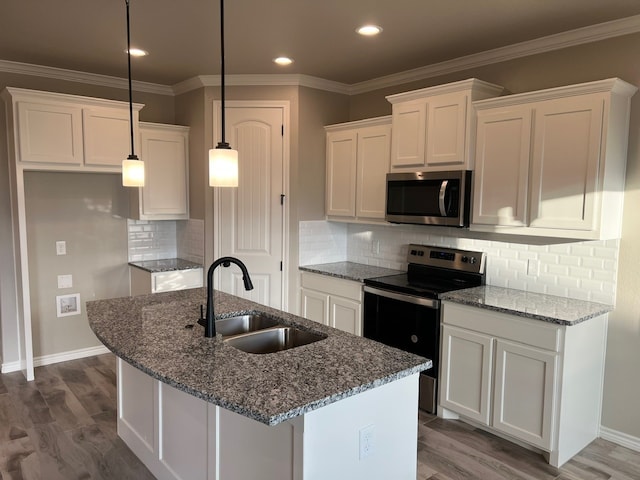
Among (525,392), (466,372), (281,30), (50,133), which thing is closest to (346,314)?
(466,372)

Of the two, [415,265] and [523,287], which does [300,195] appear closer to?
[415,265]

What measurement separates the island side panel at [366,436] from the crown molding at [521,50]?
8.10 ft

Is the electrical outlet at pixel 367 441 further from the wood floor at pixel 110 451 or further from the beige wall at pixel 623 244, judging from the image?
the beige wall at pixel 623 244

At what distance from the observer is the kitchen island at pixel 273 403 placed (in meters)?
1.63

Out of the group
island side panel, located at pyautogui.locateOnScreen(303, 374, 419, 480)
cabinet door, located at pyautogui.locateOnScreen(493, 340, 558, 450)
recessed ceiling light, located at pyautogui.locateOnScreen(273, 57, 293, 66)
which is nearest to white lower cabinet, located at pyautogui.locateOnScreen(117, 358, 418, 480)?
island side panel, located at pyautogui.locateOnScreen(303, 374, 419, 480)

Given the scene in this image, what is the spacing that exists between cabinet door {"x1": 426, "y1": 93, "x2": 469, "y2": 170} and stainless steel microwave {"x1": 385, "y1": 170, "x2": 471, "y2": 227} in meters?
0.09

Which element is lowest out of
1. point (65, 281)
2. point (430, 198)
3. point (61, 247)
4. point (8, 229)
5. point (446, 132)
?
point (65, 281)

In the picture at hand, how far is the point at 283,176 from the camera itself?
4371 mm

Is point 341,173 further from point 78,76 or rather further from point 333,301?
point 78,76

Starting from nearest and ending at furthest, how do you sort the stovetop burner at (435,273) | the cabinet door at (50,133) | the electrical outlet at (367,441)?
the electrical outlet at (367,441) → the stovetop burner at (435,273) → the cabinet door at (50,133)

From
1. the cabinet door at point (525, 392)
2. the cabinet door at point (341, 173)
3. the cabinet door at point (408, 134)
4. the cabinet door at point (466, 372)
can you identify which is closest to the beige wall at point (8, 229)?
the cabinet door at point (341, 173)

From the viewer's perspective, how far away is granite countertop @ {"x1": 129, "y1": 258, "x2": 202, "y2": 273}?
174 inches

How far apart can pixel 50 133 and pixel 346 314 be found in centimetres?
279

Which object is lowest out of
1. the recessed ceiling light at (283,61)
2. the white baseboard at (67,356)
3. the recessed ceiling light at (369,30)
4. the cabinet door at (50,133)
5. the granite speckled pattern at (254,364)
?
the white baseboard at (67,356)
